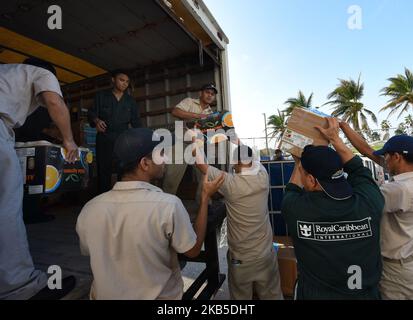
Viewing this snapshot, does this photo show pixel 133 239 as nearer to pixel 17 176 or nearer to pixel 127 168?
pixel 127 168

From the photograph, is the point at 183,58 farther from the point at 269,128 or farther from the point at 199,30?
the point at 269,128

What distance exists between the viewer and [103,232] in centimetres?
125

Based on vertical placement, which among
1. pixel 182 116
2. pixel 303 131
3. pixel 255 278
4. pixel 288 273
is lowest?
pixel 288 273

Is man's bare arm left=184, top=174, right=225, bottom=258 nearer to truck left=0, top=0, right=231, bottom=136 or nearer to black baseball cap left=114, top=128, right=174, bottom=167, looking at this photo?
black baseball cap left=114, top=128, right=174, bottom=167

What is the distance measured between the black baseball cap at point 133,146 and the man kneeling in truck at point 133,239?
142mm

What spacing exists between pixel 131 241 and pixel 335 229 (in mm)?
1152

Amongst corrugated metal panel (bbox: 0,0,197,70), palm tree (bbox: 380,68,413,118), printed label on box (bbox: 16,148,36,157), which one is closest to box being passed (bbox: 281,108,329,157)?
printed label on box (bbox: 16,148,36,157)

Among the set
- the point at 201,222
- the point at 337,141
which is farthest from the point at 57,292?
the point at 337,141

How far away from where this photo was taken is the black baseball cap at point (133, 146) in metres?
1.39

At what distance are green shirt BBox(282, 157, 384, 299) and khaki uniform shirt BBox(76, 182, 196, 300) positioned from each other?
31.9 inches

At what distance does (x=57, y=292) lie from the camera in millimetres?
1459

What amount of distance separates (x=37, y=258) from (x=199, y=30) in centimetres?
355
